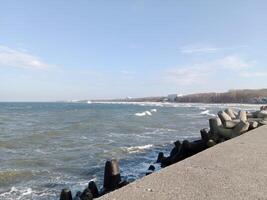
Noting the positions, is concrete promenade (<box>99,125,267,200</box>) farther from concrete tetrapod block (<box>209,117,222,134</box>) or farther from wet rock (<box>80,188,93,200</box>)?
concrete tetrapod block (<box>209,117,222,134</box>)

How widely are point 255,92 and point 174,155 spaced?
127920mm

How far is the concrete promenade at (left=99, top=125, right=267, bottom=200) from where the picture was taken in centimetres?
445

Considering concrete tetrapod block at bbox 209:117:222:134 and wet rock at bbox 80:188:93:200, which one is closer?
wet rock at bbox 80:188:93:200

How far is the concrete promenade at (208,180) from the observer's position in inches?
175

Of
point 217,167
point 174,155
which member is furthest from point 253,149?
point 174,155

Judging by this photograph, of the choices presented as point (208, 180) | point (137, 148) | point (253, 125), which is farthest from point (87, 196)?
point (137, 148)

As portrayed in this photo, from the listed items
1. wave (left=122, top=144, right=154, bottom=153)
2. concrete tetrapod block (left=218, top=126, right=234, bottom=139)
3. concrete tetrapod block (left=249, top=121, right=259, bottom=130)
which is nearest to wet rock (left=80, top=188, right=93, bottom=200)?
concrete tetrapod block (left=218, top=126, right=234, bottom=139)

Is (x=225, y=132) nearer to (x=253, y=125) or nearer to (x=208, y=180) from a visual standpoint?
(x=253, y=125)

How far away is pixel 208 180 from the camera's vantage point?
5137mm

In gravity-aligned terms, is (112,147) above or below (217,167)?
below

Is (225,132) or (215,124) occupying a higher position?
(215,124)

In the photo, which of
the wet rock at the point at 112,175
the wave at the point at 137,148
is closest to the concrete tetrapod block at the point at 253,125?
the wave at the point at 137,148

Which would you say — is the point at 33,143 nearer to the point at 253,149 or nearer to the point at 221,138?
the point at 221,138

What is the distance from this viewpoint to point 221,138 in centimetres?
1308
